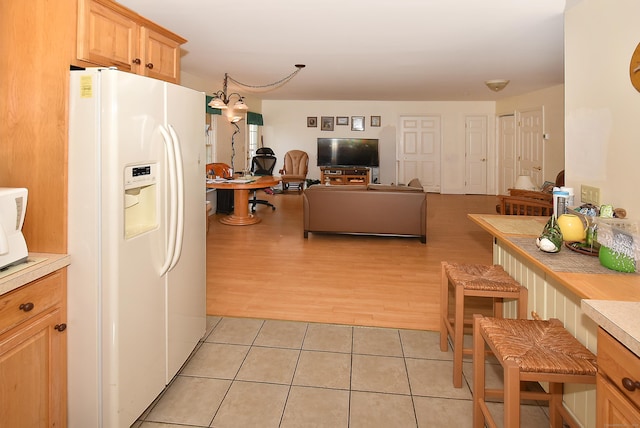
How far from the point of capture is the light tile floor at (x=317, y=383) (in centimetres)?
→ 180

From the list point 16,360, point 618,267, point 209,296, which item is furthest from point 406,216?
point 16,360

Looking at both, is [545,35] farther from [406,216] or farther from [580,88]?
[406,216]

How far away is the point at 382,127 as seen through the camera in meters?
10.1

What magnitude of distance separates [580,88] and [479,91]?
241 inches

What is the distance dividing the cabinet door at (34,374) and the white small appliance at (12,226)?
230 millimetres

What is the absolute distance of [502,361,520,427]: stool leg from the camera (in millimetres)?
1262

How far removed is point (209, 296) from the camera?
3.26 metres

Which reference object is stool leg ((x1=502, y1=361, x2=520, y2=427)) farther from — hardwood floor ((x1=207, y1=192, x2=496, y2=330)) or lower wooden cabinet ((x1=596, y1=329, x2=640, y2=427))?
hardwood floor ((x1=207, y1=192, x2=496, y2=330))

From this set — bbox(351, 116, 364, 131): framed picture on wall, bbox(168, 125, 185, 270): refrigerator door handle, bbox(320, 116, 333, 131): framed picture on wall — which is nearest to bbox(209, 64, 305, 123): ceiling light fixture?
bbox(320, 116, 333, 131): framed picture on wall

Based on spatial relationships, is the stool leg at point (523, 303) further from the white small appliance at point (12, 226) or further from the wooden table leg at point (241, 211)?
the wooden table leg at point (241, 211)

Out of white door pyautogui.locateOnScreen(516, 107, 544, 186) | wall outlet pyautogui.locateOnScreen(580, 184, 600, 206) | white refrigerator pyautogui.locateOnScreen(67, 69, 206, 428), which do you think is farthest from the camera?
white door pyautogui.locateOnScreen(516, 107, 544, 186)

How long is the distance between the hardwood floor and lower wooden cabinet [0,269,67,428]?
1457 millimetres

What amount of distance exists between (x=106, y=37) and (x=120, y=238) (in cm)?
89

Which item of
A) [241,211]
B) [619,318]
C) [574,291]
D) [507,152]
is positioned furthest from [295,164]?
[619,318]
